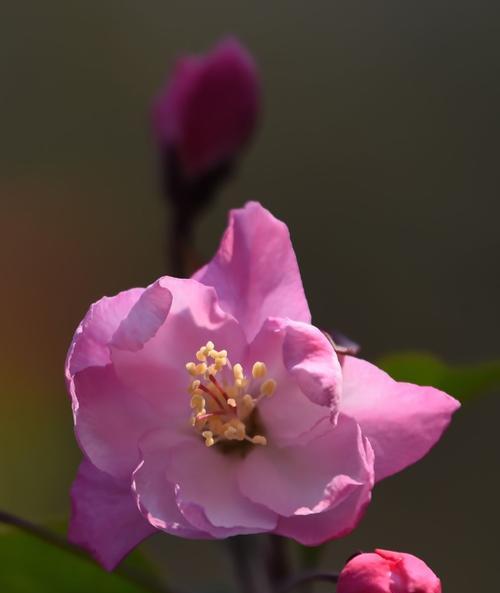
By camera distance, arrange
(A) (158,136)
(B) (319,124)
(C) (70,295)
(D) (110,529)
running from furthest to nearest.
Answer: (B) (319,124) → (C) (70,295) → (A) (158,136) → (D) (110,529)

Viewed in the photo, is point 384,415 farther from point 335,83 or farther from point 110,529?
point 335,83

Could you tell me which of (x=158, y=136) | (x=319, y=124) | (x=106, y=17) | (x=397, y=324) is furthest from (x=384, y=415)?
(x=106, y=17)

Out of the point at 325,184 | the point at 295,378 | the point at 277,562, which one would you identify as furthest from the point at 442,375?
the point at 325,184

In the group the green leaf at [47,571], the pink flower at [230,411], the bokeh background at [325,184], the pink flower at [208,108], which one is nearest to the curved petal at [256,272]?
the pink flower at [230,411]

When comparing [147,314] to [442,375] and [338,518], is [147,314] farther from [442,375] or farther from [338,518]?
[442,375]

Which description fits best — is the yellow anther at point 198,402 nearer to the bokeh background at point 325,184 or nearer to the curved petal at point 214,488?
the curved petal at point 214,488
